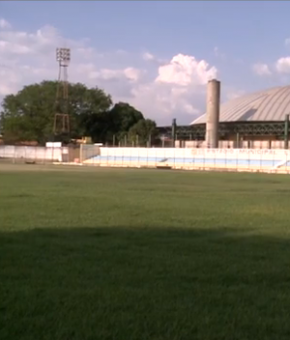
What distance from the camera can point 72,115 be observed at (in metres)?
127

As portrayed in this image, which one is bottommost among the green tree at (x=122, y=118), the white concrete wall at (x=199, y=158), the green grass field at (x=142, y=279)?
the green grass field at (x=142, y=279)

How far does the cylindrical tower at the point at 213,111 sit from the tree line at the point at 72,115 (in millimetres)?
23890

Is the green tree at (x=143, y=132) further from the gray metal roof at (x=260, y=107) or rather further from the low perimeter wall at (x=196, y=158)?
the low perimeter wall at (x=196, y=158)

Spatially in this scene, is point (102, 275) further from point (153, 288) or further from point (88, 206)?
point (88, 206)

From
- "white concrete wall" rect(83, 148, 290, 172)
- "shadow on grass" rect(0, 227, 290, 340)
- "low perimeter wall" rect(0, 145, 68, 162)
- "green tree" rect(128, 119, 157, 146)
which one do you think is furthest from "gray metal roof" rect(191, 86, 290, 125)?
"shadow on grass" rect(0, 227, 290, 340)

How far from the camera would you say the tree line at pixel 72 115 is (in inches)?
4958

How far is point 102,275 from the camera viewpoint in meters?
8.97

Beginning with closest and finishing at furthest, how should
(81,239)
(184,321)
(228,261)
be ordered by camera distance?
(184,321), (228,261), (81,239)

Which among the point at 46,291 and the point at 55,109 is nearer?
the point at 46,291

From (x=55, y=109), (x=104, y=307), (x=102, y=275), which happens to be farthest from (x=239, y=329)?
(x=55, y=109)

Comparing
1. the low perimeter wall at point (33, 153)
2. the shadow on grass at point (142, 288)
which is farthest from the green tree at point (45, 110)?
the shadow on grass at point (142, 288)

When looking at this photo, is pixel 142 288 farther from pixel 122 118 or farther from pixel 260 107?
pixel 122 118

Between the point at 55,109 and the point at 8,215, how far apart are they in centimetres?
10826

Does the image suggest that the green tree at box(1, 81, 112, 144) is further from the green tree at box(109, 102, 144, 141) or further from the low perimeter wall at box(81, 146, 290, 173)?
the low perimeter wall at box(81, 146, 290, 173)
